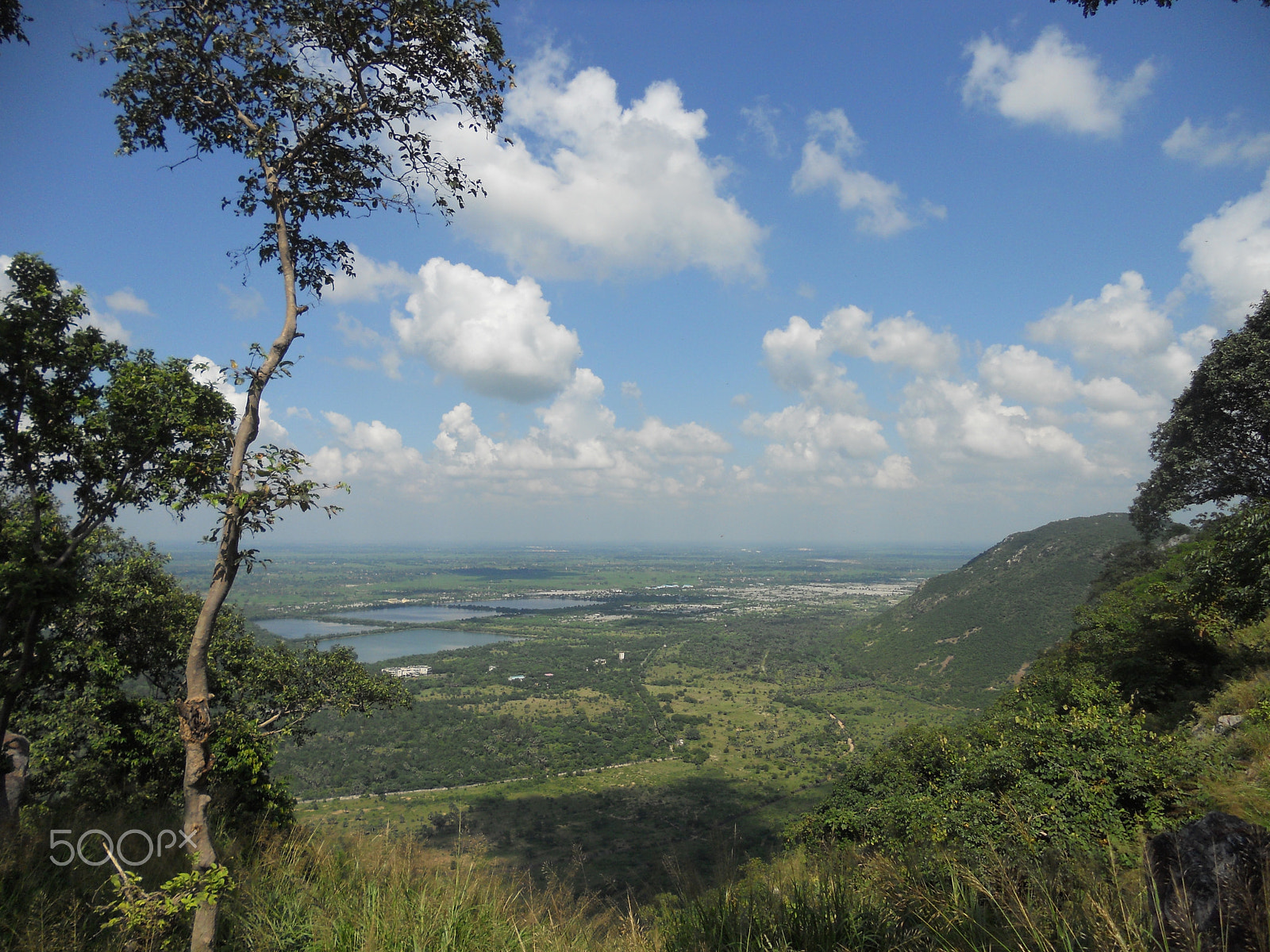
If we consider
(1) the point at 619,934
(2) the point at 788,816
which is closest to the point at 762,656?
(2) the point at 788,816

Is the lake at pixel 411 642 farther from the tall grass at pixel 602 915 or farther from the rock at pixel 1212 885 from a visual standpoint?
the rock at pixel 1212 885

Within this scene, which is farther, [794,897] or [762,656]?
[762,656]

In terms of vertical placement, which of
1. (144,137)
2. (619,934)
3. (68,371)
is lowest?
(619,934)

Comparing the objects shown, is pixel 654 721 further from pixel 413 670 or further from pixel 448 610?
pixel 448 610

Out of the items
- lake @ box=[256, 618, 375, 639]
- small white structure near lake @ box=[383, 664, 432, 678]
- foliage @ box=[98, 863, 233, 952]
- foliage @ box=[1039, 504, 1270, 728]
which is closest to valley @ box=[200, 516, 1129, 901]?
foliage @ box=[98, 863, 233, 952]

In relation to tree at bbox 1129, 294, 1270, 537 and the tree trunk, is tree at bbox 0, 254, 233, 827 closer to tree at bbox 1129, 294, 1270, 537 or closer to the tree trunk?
the tree trunk

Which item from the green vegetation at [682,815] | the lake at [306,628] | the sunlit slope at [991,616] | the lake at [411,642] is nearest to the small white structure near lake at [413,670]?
the lake at [411,642]

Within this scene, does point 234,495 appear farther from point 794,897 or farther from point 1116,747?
point 1116,747
